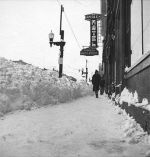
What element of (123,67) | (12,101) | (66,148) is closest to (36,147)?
(66,148)

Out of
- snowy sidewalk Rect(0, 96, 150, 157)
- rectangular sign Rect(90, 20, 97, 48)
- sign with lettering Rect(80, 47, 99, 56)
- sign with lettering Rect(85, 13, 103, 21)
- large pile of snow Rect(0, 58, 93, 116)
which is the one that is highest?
sign with lettering Rect(85, 13, 103, 21)

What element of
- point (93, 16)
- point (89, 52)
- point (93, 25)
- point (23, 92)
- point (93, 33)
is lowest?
point (23, 92)

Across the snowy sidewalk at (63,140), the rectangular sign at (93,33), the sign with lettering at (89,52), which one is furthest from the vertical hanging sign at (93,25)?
the snowy sidewalk at (63,140)

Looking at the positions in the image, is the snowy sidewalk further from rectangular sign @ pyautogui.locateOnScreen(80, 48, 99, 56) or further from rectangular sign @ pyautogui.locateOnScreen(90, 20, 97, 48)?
rectangular sign @ pyautogui.locateOnScreen(90, 20, 97, 48)

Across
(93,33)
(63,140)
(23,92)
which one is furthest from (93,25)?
(63,140)

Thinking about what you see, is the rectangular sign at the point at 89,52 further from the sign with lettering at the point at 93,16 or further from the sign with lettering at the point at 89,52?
the sign with lettering at the point at 93,16

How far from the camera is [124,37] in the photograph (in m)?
7.88

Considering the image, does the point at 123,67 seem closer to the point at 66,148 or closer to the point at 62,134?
the point at 62,134

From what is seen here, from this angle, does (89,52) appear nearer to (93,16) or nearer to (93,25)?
(93,25)

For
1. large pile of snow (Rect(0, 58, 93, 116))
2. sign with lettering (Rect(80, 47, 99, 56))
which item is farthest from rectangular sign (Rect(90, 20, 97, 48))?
large pile of snow (Rect(0, 58, 93, 116))

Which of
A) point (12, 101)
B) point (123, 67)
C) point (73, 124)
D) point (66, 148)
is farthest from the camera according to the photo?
point (123, 67)

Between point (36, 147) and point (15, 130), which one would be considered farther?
point (15, 130)

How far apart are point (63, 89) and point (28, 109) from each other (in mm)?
3790

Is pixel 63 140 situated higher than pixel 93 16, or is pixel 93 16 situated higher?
pixel 93 16
